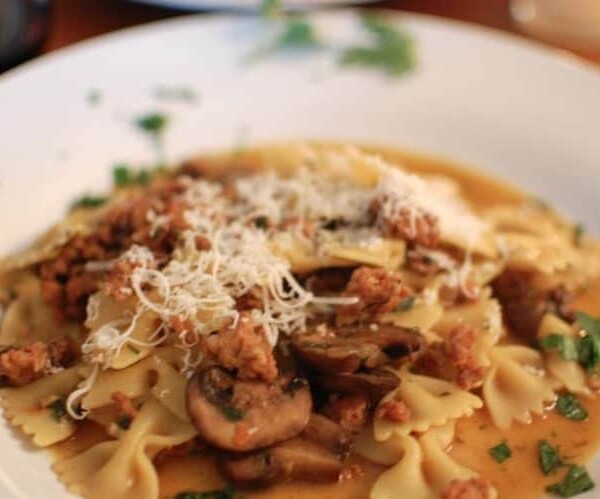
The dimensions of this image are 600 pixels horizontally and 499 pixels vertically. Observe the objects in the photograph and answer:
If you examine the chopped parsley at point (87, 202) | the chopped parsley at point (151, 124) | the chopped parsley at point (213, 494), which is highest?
the chopped parsley at point (151, 124)

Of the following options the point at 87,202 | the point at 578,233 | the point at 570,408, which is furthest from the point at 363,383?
the point at 87,202

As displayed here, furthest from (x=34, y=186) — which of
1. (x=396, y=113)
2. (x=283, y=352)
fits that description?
(x=396, y=113)

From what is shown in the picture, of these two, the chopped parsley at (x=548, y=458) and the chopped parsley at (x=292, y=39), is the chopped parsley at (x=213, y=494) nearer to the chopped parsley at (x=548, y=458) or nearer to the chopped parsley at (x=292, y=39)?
the chopped parsley at (x=548, y=458)

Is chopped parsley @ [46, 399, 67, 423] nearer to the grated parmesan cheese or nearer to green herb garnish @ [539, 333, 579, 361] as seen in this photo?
the grated parmesan cheese

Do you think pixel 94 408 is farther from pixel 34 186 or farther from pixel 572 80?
pixel 572 80

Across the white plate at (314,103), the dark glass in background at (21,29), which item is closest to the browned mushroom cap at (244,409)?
the white plate at (314,103)

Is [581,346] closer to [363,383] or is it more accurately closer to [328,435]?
[363,383]

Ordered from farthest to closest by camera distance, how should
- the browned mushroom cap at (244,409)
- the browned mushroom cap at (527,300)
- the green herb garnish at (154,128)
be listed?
the green herb garnish at (154,128)
the browned mushroom cap at (527,300)
the browned mushroom cap at (244,409)
